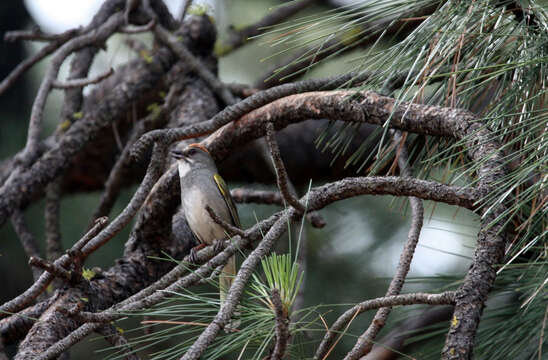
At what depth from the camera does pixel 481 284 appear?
4.43 feet

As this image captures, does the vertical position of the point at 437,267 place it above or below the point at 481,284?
below

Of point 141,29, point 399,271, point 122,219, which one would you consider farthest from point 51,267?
point 141,29

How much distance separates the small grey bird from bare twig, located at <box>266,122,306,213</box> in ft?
3.68

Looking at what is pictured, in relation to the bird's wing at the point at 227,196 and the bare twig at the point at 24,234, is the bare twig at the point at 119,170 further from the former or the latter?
the bird's wing at the point at 227,196

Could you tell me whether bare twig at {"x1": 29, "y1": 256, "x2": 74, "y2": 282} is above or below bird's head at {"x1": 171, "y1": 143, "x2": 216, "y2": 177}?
above

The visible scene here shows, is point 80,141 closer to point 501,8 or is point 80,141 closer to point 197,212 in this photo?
point 197,212

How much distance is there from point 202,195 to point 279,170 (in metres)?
1.52

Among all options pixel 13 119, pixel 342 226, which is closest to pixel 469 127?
pixel 342 226

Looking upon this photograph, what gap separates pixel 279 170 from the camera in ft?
4.61

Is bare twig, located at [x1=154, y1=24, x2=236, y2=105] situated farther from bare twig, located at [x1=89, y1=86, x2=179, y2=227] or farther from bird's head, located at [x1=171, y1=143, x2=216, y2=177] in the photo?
bird's head, located at [x1=171, y1=143, x2=216, y2=177]

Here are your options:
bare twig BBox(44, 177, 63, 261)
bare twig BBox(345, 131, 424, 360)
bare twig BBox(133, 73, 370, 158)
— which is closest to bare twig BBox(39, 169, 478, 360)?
bare twig BBox(345, 131, 424, 360)

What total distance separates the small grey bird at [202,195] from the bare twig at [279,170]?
112 centimetres

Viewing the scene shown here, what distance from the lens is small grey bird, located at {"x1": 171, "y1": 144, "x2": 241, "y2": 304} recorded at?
112 inches

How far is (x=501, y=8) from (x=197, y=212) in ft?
5.54
